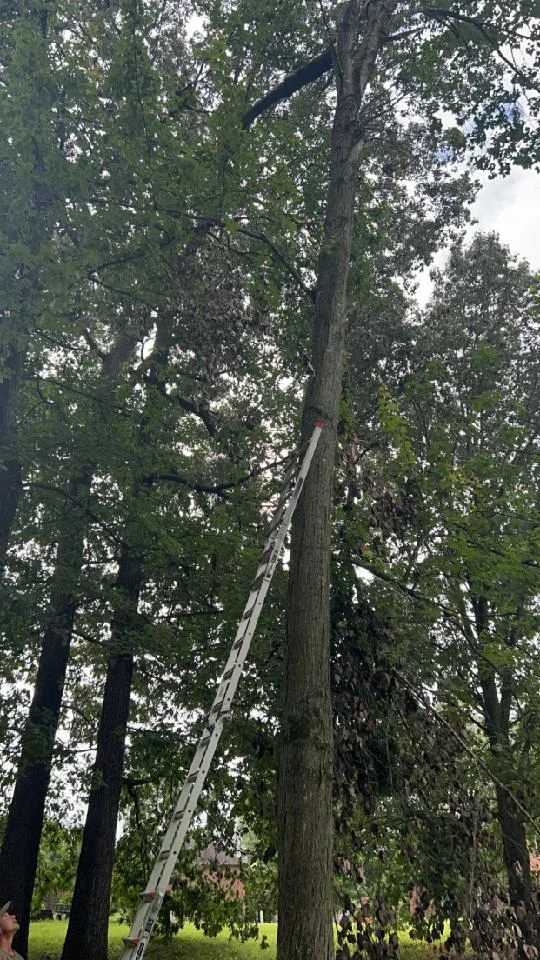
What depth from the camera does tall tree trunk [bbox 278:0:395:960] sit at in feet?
12.5

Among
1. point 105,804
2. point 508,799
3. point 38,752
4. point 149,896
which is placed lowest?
point 149,896

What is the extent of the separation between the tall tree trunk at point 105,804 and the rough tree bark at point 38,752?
2.19 ft

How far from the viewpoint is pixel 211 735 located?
145 inches

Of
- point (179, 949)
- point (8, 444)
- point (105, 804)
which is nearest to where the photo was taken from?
point (8, 444)

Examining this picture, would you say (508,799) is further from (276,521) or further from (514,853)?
(276,521)

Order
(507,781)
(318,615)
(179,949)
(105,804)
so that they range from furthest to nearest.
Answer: (179,949), (105,804), (507,781), (318,615)

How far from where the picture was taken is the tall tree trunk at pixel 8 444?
768cm

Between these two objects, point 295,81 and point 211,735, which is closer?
point 211,735

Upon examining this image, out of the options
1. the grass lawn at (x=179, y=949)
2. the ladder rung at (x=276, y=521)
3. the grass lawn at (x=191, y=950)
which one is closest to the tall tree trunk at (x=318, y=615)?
the ladder rung at (x=276, y=521)

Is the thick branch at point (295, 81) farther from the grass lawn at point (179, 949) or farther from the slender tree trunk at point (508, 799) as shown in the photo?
the grass lawn at point (179, 949)

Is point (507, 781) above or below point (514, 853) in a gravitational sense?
above

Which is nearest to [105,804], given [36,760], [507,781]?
[36,760]

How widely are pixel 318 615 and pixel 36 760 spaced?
17.4 feet

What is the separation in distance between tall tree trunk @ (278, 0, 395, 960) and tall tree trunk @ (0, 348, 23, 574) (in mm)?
3721
